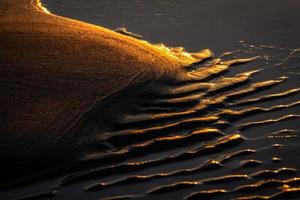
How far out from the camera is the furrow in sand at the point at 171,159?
286 centimetres

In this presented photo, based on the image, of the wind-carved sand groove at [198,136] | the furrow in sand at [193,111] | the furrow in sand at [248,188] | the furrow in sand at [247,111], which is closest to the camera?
the furrow in sand at [248,188]

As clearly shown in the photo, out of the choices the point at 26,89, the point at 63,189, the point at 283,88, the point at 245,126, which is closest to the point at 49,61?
the point at 26,89

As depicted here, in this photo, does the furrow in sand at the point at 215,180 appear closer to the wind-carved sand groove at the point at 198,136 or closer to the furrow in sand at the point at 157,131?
the wind-carved sand groove at the point at 198,136

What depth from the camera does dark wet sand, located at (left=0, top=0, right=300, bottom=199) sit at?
2756 mm

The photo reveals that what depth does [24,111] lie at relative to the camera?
319 cm

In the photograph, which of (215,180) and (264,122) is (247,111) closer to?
(264,122)

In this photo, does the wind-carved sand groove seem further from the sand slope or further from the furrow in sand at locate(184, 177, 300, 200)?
the sand slope

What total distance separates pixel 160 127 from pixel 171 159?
37cm

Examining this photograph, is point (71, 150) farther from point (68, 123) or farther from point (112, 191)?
point (112, 191)

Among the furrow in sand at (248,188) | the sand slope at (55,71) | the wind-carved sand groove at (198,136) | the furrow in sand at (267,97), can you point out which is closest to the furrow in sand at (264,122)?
the wind-carved sand groove at (198,136)

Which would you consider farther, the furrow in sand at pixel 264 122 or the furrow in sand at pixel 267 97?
the furrow in sand at pixel 267 97

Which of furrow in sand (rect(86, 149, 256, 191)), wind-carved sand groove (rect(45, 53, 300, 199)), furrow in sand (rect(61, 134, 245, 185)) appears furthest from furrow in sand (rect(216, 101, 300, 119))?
furrow in sand (rect(86, 149, 256, 191))

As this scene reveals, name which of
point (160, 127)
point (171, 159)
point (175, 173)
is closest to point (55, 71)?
point (160, 127)

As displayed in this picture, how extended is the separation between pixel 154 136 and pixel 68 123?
2.18 feet
